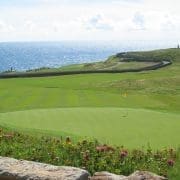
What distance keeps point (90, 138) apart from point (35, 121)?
3587 millimetres

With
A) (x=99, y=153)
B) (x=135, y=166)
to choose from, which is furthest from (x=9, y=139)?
(x=135, y=166)

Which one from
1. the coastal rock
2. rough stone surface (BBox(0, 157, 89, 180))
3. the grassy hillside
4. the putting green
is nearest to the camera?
rough stone surface (BBox(0, 157, 89, 180))

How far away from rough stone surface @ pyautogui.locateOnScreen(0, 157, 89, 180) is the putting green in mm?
5085

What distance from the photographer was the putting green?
13469 mm

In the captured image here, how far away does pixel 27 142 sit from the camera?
41.0 feet

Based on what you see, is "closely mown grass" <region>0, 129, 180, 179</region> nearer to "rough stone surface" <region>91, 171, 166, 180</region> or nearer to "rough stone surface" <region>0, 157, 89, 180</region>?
"rough stone surface" <region>91, 171, 166, 180</region>

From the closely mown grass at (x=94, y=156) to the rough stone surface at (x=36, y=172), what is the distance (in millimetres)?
2273

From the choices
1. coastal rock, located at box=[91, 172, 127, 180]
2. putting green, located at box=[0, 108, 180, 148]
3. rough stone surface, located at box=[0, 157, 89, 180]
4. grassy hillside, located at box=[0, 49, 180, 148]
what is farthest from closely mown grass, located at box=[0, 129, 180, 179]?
rough stone surface, located at box=[0, 157, 89, 180]

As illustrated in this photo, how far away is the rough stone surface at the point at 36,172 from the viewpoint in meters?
7.51

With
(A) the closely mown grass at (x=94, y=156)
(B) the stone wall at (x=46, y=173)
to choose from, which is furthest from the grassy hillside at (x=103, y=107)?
(B) the stone wall at (x=46, y=173)

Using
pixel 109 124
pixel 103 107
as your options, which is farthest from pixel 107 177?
pixel 103 107

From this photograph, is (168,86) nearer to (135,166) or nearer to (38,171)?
(135,166)

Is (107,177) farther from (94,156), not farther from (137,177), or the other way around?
(94,156)

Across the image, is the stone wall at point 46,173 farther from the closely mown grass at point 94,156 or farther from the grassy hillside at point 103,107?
the grassy hillside at point 103,107
